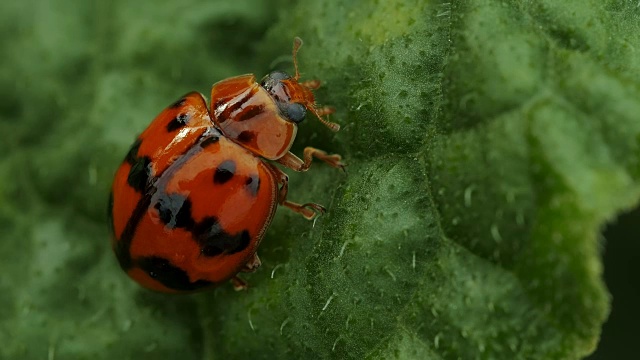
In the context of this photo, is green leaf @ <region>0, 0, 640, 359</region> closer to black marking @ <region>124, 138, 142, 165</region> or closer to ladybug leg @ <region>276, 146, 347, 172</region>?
ladybug leg @ <region>276, 146, 347, 172</region>

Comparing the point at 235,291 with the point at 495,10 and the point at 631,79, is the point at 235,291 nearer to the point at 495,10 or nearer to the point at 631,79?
the point at 495,10

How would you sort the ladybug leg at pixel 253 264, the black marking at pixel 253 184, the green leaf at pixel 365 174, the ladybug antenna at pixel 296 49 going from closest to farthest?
1. the green leaf at pixel 365 174
2. the black marking at pixel 253 184
3. the ladybug leg at pixel 253 264
4. the ladybug antenna at pixel 296 49

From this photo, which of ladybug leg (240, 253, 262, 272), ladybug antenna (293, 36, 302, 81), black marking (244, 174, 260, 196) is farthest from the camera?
ladybug antenna (293, 36, 302, 81)

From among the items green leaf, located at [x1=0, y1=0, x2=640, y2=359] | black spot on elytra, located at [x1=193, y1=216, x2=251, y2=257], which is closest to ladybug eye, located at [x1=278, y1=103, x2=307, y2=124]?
green leaf, located at [x1=0, y1=0, x2=640, y2=359]

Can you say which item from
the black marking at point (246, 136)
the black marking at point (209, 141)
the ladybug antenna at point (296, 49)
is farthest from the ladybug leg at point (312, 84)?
the black marking at point (209, 141)

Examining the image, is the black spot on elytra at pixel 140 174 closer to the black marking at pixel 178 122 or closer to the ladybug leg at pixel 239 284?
the black marking at pixel 178 122

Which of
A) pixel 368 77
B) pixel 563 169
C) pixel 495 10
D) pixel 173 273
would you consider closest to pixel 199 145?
pixel 173 273

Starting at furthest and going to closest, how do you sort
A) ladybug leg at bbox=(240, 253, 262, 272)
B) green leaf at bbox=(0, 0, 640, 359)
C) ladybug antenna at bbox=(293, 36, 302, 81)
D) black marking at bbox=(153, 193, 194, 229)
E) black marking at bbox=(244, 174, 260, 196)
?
1. ladybug antenna at bbox=(293, 36, 302, 81)
2. ladybug leg at bbox=(240, 253, 262, 272)
3. black marking at bbox=(244, 174, 260, 196)
4. black marking at bbox=(153, 193, 194, 229)
5. green leaf at bbox=(0, 0, 640, 359)
